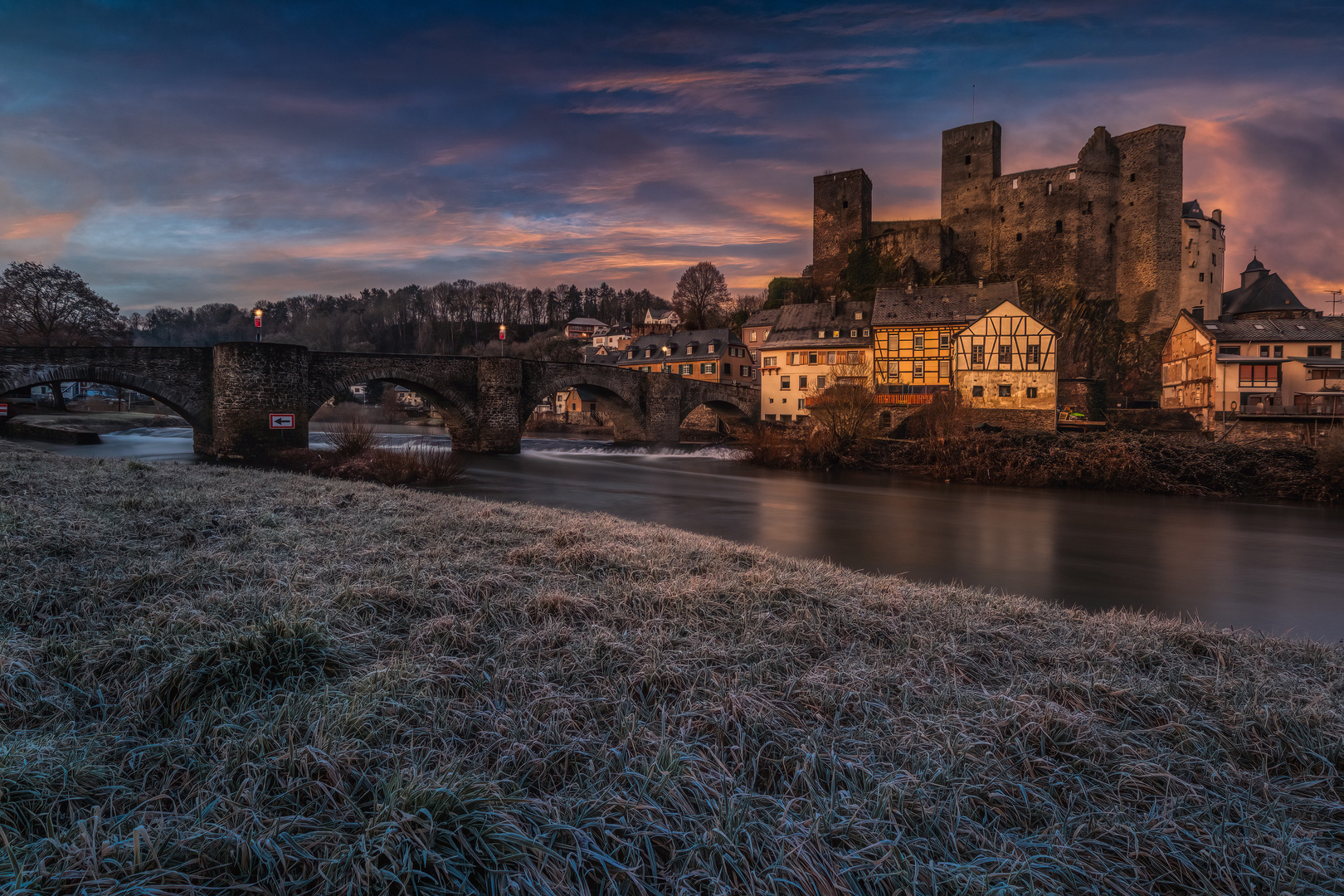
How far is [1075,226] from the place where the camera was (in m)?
51.4

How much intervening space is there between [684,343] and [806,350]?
14050mm

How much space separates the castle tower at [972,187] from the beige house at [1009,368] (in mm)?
23161

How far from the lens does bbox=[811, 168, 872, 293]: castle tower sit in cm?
5781

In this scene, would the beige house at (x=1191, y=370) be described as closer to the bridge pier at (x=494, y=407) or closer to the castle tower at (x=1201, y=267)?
the castle tower at (x=1201, y=267)

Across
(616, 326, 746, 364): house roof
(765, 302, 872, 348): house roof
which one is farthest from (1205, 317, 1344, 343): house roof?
(616, 326, 746, 364): house roof

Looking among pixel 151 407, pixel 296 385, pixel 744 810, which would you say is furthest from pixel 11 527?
pixel 151 407

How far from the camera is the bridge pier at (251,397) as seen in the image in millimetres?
25219

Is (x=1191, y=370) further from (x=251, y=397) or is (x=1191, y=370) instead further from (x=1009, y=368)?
(x=251, y=397)

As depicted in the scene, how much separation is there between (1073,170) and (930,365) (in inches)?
1020

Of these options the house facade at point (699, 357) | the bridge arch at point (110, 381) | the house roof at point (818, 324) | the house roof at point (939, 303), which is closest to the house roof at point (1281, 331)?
the house roof at point (939, 303)

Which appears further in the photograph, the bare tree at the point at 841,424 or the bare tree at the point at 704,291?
the bare tree at the point at 704,291

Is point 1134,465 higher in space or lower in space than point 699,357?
lower

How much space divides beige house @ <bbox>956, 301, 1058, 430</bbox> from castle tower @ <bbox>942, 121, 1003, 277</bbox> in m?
23.2

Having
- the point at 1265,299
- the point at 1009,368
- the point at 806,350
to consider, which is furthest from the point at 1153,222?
the point at 806,350
